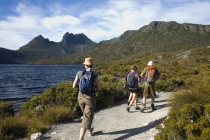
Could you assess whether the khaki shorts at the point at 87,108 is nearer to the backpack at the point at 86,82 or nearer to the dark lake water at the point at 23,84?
the backpack at the point at 86,82

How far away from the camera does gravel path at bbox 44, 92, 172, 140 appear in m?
5.96

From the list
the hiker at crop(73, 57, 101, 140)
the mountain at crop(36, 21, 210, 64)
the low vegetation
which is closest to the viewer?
the low vegetation

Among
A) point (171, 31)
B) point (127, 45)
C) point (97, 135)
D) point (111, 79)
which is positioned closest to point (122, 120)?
point (97, 135)

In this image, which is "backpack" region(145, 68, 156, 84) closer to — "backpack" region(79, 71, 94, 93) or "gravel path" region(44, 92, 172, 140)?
"gravel path" region(44, 92, 172, 140)

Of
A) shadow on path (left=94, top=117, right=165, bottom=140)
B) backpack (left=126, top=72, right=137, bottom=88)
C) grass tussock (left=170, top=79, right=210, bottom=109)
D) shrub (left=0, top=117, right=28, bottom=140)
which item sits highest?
backpack (left=126, top=72, right=137, bottom=88)

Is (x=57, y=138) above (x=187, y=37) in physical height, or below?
below

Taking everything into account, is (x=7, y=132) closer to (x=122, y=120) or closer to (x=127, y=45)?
(x=122, y=120)

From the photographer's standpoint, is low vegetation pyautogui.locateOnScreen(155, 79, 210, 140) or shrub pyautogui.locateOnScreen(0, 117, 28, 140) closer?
low vegetation pyautogui.locateOnScreen(155, 79, 210, 140)

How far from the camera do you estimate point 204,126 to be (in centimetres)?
394

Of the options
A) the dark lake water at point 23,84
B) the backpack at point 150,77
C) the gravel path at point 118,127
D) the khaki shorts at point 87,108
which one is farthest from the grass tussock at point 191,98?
the dark lake water at point 23,84

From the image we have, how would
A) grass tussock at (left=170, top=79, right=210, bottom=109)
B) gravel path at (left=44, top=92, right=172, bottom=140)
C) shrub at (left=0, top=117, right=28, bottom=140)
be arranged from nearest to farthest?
shrub at (left=0, top=117, right=28, bottom=140)
gravel path at (left=44, top=92, right=172, bottom=140)
grass tussock at (left=170, top=79, right=210, bottom=109)

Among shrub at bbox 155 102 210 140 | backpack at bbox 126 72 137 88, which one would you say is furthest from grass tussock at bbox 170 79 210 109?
shrub at bbox 155 102 210 140

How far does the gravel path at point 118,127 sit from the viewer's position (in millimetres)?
5957

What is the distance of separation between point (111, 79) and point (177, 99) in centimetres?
788
